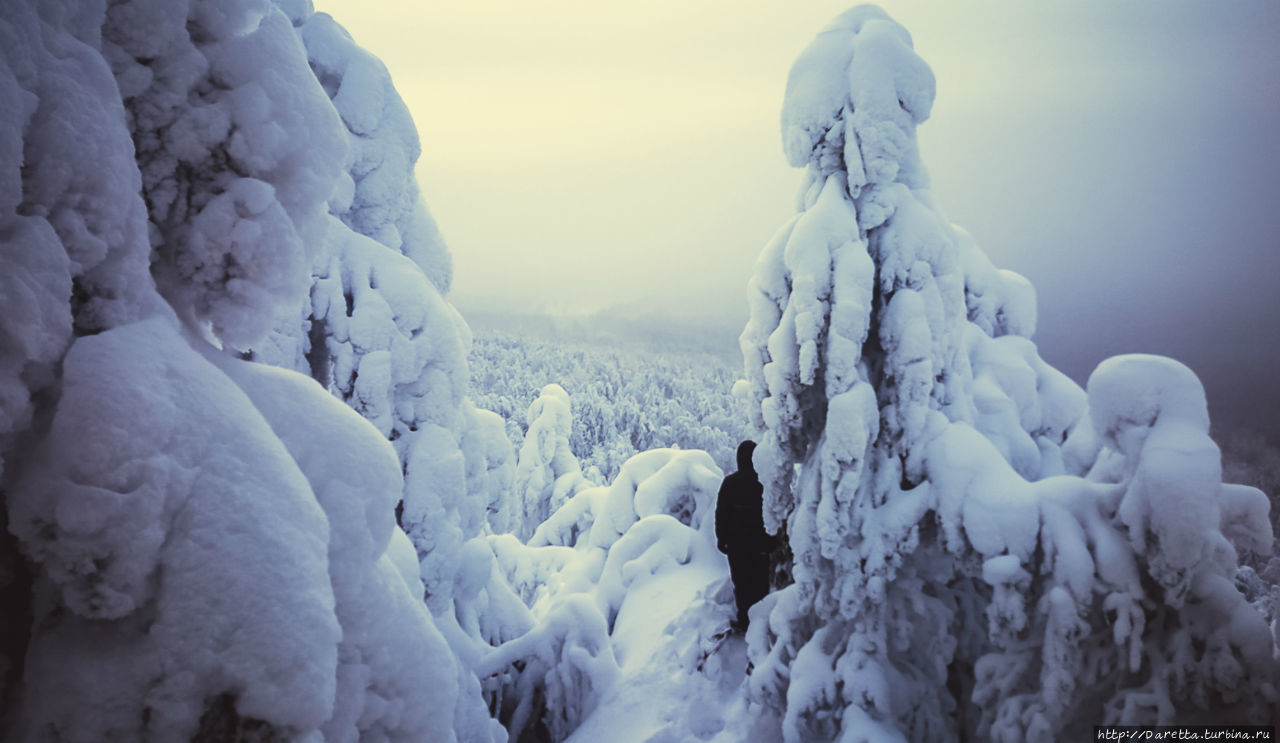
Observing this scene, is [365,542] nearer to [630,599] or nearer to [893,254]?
[893,254]

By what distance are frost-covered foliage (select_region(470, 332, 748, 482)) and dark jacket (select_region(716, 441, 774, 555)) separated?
56.1 ft

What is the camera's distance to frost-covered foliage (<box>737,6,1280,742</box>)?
4.02 m

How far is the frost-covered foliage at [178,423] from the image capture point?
167cm

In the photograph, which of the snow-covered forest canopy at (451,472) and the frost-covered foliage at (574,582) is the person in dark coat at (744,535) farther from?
the frost-covered foliage at (574,582)

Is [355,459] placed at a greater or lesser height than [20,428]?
lesser

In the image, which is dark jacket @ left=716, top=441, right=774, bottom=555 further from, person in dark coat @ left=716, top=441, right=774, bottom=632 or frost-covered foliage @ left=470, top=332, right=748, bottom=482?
frost-covered foliage @ left=470, top=332, right=748, bottom=482

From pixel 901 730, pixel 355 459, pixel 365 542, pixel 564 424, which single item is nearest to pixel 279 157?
pixel 355 459

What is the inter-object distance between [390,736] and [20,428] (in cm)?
156

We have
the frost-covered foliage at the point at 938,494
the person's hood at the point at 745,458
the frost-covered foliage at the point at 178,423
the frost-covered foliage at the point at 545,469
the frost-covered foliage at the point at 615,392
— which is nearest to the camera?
the frost-covered foliage at the point at 178,423

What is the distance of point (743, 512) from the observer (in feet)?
25.9

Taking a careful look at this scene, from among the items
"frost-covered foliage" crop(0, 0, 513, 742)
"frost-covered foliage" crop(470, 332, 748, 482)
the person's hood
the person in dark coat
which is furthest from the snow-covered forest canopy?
"frost-covered foliage" crop(470, 332, 748, 482)

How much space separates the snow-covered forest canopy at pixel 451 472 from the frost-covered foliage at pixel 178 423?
0.01 m

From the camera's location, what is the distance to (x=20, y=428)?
67.0 inches

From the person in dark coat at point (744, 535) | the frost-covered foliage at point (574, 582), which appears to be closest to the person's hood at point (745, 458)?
the person in dark coat at point (744, 535)
